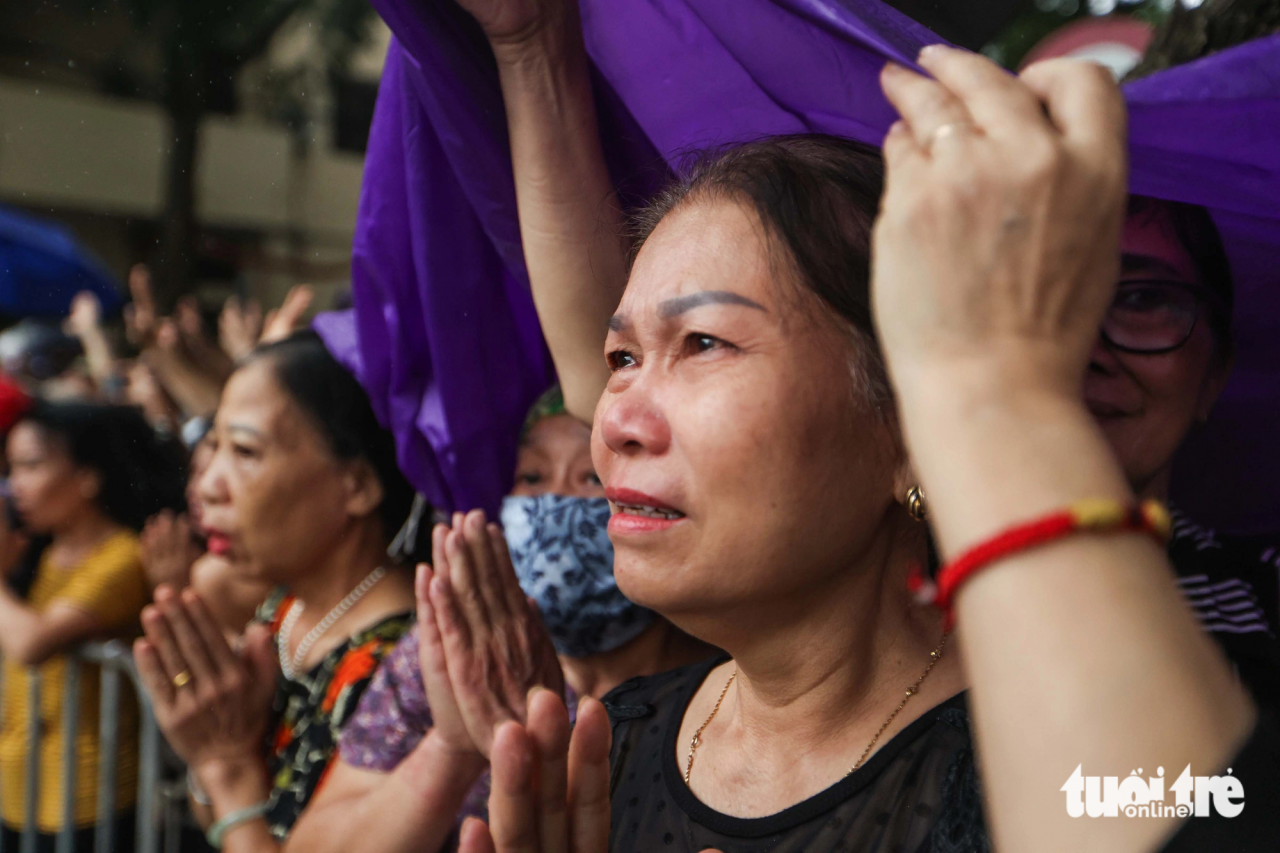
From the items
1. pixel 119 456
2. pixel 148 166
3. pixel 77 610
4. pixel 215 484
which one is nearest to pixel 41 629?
pixel 77 610

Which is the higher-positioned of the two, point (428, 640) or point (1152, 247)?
A: point (1152, 247)

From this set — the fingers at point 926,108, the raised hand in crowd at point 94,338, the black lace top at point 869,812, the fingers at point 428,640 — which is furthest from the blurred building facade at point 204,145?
the fingers at point 926,108

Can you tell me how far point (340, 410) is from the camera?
2.84 metres

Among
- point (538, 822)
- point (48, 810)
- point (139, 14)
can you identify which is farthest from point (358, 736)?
point (139, 14)

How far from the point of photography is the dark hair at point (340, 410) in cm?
281

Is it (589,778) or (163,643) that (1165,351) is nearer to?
(589,778)

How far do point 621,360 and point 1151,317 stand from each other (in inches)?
31.2

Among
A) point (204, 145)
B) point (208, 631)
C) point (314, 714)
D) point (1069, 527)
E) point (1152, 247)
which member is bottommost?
point (314, 714)

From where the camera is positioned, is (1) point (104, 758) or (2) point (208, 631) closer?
(2) point (208, 631)

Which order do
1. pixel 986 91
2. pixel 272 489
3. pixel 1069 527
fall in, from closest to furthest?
pixel 1069 527, pixel 986 91, pixel 272 489

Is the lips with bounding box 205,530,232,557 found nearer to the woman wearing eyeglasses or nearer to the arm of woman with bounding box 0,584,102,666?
the arm of woman with bounding box 0,584,102,666

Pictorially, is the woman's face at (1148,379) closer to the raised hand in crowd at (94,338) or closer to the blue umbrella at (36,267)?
the raised hand in crowd at (94,338)

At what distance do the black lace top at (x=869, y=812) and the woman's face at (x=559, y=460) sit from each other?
0.85 metres

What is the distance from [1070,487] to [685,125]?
3.75 feet
